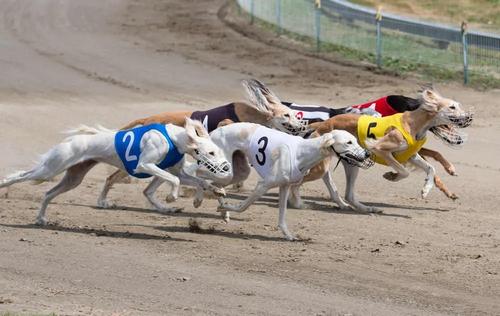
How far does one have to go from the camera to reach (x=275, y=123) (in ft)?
41.0

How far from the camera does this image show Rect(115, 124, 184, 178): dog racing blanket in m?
10.9

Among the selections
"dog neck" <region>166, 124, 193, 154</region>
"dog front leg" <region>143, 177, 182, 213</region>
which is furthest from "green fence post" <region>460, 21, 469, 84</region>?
"dog neck" <region>166, 124, 193, 154</region>

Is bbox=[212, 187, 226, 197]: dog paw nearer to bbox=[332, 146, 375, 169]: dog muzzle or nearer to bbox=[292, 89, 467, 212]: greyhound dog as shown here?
bbox=[332, 146, 375, 169]: dog muzzle

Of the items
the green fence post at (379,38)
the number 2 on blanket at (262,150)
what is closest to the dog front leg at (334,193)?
the number 2 on blanket at (262,150)

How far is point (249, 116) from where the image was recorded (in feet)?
42.0

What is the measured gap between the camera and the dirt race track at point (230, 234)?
8555 millimetres

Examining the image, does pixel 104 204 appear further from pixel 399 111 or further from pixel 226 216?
pixel 399 111

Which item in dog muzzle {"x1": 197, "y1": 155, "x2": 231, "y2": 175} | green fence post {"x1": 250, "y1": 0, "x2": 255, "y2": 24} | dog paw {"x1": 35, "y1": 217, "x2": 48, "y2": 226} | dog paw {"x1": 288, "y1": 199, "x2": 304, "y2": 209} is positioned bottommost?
green fence post {"x1": 250, "y1": 0, "x2": 255, "y2": 24}

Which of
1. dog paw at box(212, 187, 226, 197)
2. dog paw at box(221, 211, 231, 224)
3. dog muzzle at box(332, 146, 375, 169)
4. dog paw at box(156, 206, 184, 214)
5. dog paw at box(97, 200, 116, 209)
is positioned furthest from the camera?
dog paw at box(97, 200, 116, 209)

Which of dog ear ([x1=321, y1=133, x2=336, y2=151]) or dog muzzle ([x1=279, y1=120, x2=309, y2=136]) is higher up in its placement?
dog ear ([x1=321, y1=133, x2=336, y2=151])

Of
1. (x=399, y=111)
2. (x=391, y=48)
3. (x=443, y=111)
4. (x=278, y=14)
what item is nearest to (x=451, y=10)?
(x=278, y=14)

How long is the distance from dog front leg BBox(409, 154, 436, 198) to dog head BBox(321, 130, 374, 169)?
2075mm

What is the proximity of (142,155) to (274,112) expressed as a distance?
7.00 ft

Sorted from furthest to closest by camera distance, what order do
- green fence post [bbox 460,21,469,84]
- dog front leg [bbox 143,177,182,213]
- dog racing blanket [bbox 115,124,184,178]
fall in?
1. green fence post [bbox 460,21,469,84]
2. dog front leg [bbox 143,177,182,213]
3. dog racing blanket [bbox 115,124,184,178]
